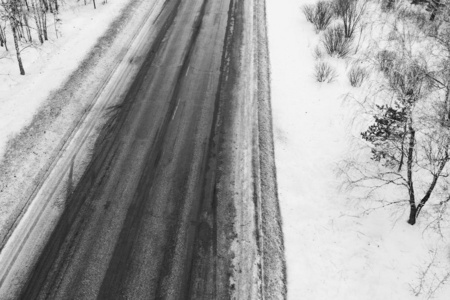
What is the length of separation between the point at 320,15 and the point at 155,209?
39.0 ft

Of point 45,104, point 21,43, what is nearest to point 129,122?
point 45,104

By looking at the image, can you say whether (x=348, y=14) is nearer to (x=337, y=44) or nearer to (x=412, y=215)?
(x=337, y=44)

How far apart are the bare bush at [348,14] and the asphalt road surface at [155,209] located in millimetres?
5410

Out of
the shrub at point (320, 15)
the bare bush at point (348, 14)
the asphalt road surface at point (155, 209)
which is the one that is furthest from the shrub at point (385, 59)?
the shrub at point (320, 15)

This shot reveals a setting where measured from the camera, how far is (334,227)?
8.75m

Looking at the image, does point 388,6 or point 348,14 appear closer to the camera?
point 348,14

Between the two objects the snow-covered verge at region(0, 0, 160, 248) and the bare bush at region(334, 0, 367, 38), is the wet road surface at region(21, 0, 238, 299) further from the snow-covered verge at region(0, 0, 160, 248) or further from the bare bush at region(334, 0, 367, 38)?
the bare bush at region(334, 0, 367, 38)

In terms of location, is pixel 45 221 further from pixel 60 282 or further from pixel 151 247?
pixel 151 247

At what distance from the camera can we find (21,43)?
1435 cm

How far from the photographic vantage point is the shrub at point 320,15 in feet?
53.5

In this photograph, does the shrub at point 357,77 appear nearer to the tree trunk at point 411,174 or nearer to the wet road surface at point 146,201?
the wet road surface at point 146,201

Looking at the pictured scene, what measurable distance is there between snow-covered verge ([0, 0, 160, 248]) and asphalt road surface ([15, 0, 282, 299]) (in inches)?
41.2

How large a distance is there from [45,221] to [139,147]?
3117mm

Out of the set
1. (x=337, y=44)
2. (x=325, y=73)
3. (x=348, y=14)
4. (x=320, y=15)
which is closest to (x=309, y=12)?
(x=320, y=15)
